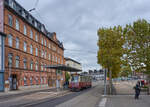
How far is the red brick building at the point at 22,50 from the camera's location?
35.3m

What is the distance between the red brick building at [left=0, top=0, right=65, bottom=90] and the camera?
35281 mm

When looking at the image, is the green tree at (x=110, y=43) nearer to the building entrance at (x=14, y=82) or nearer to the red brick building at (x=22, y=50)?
the red brick building at (x=22, y=50)

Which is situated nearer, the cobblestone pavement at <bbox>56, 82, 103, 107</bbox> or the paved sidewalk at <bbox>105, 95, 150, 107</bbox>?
the paved sidewalk at <bbox>105, 95, 150, 107</bbox>

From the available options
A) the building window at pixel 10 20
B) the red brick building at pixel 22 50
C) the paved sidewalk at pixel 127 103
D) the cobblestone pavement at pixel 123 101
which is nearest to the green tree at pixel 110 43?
the cobblestone pavement at pixel 123 101

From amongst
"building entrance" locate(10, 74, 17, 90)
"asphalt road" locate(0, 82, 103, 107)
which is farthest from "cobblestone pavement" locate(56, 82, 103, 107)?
"building entrance" locate(10, 74, 17, 90)

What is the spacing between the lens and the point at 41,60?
52906 millimetres

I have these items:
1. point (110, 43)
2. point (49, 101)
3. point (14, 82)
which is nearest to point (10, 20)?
point (14, 82)

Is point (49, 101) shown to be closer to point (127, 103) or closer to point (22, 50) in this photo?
point (127, 103)

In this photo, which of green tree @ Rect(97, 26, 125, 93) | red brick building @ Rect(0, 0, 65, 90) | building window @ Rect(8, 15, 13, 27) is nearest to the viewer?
green tree @ Rect(97, 26, 125, 93)

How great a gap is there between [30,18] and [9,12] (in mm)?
11330

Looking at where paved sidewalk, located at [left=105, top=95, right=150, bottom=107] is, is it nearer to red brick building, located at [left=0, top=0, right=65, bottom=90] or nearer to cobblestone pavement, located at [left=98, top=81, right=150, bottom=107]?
cobblestone pavement, located at [left=98, top=81, right=150, bottom=107]

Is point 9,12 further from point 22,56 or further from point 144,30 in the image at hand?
point 144,30

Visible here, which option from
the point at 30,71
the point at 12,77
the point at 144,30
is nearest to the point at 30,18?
the point at 30,71

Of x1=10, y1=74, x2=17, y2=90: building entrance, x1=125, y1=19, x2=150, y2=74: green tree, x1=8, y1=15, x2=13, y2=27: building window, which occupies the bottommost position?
x1=10, y1=74, x2=17, y2=90: building entrance
